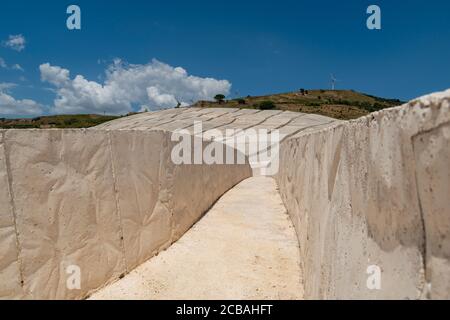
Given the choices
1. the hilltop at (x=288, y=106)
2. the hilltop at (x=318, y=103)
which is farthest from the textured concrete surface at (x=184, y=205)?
the hilltop at (x=318, y=103)

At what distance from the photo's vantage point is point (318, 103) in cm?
7531

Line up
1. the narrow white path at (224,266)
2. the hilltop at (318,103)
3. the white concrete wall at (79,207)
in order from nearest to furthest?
the white concrete wall at (79,207)
the narrow white path at (224,266)
the hilltop at (318,103)

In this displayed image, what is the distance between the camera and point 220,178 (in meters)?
11.1

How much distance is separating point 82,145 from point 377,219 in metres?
3.60

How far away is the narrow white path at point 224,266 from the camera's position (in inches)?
183

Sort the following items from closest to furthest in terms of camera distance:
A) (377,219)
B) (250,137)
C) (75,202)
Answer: (377,219)
(75,202)
(250,137)

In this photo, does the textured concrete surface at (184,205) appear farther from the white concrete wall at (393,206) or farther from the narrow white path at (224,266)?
the narrow white path at (224,266)

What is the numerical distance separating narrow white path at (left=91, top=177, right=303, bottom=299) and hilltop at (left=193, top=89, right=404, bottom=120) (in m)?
53.4

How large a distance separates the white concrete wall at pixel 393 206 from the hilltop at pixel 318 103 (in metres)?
56.9

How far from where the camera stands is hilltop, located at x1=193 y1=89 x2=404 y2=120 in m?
65.4

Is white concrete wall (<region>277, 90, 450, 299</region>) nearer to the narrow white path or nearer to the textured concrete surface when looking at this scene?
the textured concrete surface

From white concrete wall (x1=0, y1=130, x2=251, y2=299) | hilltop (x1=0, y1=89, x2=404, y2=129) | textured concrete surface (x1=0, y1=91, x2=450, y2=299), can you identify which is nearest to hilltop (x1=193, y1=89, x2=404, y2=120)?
hilltop (x1=0, y1=89, x2=404, y2=129)
